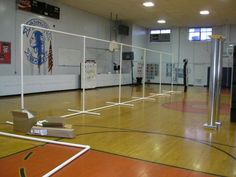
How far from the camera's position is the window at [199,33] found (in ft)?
44.9

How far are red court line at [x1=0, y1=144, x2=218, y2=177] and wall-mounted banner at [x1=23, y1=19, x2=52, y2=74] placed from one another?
19.3 feet

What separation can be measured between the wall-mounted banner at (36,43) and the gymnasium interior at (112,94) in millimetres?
31

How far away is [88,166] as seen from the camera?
2.45m

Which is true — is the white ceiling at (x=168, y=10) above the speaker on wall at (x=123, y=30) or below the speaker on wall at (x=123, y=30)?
above

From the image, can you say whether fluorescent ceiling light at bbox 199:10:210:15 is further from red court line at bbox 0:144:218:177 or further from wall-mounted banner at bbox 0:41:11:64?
red court line at bbox 0:144:218:177

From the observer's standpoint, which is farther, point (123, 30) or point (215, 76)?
point (123, 30)

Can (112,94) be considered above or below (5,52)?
below

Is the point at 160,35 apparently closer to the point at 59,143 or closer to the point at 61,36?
the point at 61,36

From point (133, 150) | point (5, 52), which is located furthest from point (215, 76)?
point (5, 52)

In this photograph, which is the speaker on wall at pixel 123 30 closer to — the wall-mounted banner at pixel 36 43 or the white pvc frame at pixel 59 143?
the wall-mounted banner at pixel 36 43

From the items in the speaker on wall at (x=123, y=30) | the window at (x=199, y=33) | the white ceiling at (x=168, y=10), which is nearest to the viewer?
the white ceiling at (x=168, y=10)

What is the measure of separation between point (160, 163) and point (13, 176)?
4.32 ft

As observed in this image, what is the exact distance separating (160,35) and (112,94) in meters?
6.99

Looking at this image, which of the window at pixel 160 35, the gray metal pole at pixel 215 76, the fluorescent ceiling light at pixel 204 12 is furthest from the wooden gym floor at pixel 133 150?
the window at pixel 160 35
